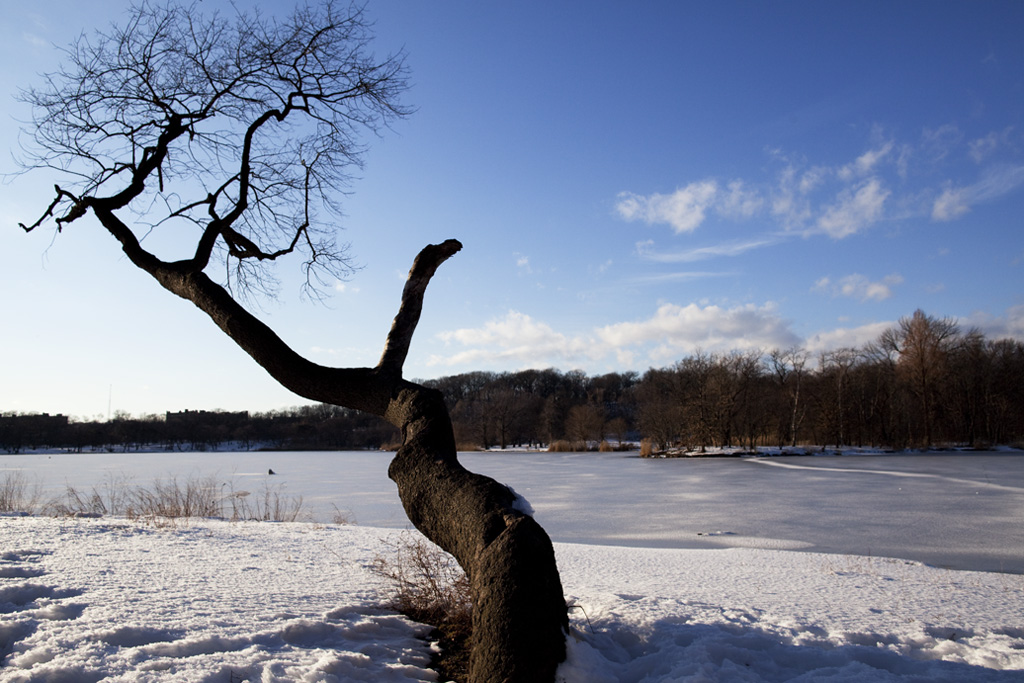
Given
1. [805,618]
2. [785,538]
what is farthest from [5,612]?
[785,538]

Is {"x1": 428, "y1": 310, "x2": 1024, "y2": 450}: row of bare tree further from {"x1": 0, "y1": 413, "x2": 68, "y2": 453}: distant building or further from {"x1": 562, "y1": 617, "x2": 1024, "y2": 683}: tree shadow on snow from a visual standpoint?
{"x1": 0, "y1": 413, "x2": 68, "y2": 453}: distant building

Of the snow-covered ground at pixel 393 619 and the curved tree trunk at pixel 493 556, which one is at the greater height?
the curved tree trunk at pixel 493 556

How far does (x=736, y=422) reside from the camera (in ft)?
135

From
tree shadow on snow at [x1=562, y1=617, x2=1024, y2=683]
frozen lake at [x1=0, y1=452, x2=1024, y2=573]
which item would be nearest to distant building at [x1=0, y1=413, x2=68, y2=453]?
frozen lake at [x1=0, y1=452, x2=1024, y2=573]

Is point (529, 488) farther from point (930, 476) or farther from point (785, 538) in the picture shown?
point (930, 476)

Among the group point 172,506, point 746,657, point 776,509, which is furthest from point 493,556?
point 776,509

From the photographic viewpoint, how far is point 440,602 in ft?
13.5

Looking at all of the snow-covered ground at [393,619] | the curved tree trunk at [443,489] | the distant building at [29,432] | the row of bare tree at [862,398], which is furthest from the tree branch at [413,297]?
the distant building at [29,432]

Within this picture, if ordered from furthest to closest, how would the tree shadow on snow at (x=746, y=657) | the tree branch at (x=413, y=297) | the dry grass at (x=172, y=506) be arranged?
the dry grass at (x=172, y=506), the tree branch at (x=413, y=297), the tree shadow on snow at (x=746, y=657)

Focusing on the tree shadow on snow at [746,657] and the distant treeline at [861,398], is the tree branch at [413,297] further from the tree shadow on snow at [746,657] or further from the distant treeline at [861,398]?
the distant treeline at [861,398]

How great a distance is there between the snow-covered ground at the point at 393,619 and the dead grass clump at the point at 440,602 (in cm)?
14

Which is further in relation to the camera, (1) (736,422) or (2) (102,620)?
(1) (736,422)

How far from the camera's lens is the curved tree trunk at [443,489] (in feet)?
8.21

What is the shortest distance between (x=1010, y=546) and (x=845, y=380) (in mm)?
36364
